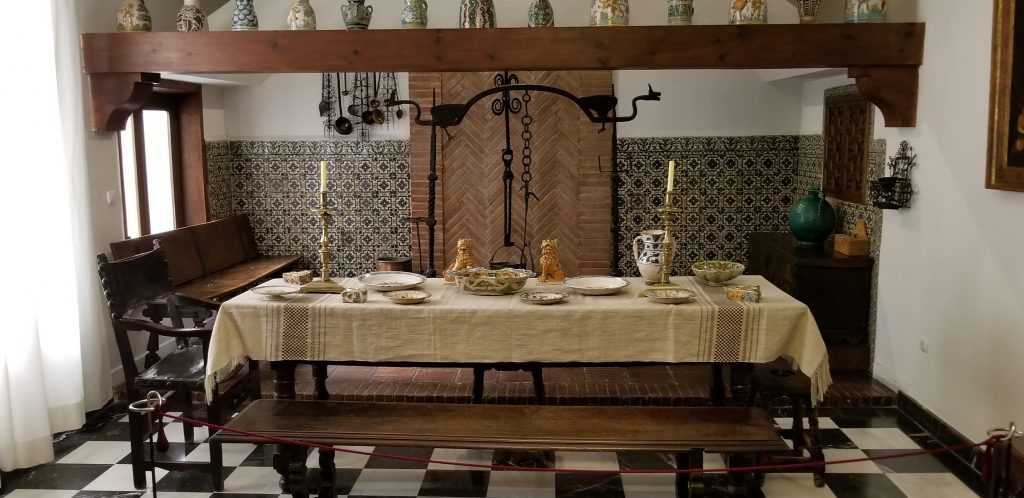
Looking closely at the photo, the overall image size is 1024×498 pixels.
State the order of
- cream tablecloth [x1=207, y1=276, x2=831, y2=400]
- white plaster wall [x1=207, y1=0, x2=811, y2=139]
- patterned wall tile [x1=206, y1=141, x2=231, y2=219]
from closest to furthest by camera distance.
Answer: cream tablecloth [x1=207, y1=276, x2=831, y2=400] → white plaster wall [x1=207, y1=0, x2=811, y2=139] → patterned wall tile [x1=206, y1=141, x2=231, y2=219]

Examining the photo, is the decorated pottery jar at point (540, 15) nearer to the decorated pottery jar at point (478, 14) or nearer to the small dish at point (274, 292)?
the decorated pottery jar at point (478, 14)

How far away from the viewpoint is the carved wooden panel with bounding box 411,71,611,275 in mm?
7816

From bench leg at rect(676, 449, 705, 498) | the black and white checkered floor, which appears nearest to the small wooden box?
the black and white checkered floor

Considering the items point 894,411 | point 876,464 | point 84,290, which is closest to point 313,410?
point 84,290

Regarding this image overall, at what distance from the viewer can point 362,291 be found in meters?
4.43

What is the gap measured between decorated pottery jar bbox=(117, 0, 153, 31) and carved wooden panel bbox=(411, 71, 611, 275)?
9.02 feet

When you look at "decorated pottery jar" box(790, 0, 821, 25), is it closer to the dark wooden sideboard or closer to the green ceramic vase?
the green ceramic vase

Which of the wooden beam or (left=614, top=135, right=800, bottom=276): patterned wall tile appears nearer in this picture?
the wooden beam

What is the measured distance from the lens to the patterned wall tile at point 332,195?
801 cm

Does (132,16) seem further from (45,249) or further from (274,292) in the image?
(274,292)

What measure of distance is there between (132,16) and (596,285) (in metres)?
3.48

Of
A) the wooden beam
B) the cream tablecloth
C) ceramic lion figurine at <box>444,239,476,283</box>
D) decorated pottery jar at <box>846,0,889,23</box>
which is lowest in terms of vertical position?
the cream tablecloth

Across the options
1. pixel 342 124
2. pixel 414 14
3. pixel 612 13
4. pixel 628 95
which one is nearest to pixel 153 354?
pixel 414 14

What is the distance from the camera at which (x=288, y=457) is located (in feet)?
12.9
